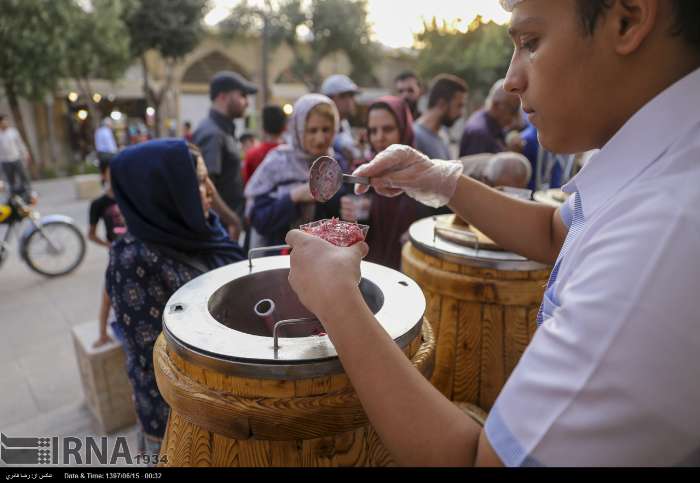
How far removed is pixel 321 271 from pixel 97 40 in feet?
50.7

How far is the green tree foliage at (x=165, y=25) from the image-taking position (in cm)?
1451

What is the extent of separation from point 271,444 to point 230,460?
0.10 m

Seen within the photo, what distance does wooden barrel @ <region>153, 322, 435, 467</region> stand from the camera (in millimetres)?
913

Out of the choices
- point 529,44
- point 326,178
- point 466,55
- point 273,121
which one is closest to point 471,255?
point 326,178

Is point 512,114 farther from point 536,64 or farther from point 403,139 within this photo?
point 536,64

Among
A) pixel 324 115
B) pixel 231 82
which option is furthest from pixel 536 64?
pixel 231 82

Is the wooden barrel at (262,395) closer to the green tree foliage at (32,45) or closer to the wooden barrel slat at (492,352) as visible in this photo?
the wooden barrel slat at (492,352)

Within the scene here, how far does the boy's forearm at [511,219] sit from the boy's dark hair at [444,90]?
2899 millimetres

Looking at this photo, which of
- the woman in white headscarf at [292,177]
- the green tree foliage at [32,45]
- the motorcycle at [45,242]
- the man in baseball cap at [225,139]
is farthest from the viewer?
the green tree foliage at [32,45]

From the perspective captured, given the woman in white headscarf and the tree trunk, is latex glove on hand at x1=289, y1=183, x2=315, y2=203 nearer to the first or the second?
the woman in white headscarf

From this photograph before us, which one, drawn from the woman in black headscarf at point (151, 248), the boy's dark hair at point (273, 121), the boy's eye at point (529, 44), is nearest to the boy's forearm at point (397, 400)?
the boy's eye at point (529, 44)

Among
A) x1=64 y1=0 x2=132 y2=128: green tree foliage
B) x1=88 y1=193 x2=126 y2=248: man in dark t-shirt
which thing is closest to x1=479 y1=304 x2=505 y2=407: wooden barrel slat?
x1=88 y1=193 x2=126 y2=248: man in dark t-shirt

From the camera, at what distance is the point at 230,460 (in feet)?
3.20

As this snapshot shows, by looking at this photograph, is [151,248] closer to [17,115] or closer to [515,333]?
[515,333]
